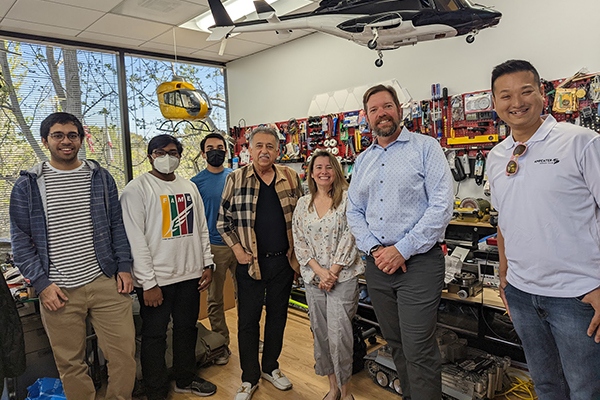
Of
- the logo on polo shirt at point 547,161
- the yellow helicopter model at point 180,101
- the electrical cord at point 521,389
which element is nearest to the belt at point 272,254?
the logo on polo shirt at point 547,161

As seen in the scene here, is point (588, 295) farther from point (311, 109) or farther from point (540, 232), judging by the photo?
point (311, 109)

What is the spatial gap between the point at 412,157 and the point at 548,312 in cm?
87

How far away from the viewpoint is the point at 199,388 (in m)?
2.70

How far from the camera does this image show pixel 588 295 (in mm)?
1376

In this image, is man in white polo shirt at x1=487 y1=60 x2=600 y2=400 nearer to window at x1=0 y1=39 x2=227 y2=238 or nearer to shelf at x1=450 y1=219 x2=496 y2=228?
shelf at x1=450 y1=219 x2=496 y2=228

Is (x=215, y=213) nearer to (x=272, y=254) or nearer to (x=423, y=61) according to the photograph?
(x=272, y=254)

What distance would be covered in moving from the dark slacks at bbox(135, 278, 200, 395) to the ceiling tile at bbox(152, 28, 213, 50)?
3020mm

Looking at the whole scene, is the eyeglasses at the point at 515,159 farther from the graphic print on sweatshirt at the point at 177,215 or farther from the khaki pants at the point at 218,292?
the khaki pants at the point at 218,292

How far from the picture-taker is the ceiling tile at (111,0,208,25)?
361 cm

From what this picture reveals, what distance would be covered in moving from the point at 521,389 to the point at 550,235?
1.75m

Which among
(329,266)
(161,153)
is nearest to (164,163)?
(161,153)

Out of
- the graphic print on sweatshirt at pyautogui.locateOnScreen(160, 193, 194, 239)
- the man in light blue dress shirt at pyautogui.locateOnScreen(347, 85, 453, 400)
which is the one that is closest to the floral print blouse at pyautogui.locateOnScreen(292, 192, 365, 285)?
the man in light blue dress shirt at pyautogui.locateOnScreen(347, 85, 453, 400)

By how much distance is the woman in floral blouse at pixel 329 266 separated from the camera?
2357 millimetres

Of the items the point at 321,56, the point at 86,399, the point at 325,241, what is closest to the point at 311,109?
the point at 321,56
